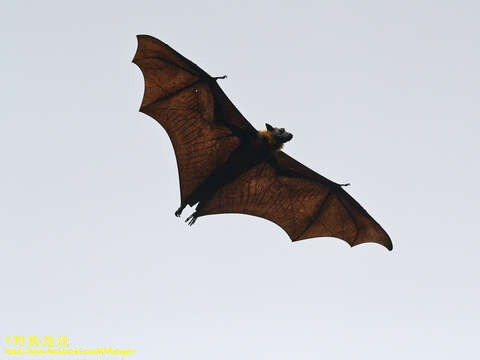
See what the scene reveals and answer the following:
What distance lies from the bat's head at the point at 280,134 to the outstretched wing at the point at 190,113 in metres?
0.83

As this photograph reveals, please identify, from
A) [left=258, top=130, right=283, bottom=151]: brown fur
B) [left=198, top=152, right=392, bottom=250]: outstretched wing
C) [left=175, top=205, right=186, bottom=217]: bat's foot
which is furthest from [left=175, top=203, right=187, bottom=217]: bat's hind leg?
[left=258, top=130, right=283, bottom=151]: brown fur

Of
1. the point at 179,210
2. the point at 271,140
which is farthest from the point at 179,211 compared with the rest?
the point at 271,140

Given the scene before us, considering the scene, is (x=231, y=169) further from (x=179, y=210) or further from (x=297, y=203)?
(x=297, y=203)

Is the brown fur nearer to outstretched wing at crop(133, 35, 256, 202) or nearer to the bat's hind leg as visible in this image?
outstretched wing at crop(133, 35, 256, 202)

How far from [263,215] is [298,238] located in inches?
61.1

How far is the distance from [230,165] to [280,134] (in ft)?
8.02

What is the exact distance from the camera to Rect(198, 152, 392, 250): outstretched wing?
24.7 meters

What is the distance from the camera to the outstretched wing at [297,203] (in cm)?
2467

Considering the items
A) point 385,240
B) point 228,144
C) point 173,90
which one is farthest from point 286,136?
point 385,240

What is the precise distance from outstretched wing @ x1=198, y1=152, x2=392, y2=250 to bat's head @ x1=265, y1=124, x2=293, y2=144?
5.89 ft

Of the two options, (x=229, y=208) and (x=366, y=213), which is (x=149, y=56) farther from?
(x=366, y=213)

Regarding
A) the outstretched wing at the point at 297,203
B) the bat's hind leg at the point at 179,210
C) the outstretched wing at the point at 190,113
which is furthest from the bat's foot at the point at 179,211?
the outstretched wing at the point at 297,203

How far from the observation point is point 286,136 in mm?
22250

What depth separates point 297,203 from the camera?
2556 cm
